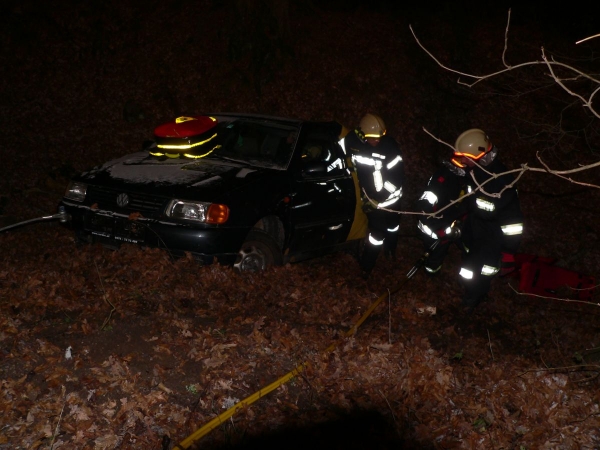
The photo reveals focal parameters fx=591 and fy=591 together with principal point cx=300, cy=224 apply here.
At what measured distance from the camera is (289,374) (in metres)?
4.53

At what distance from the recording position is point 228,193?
5.82 metres

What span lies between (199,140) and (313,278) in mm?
2118

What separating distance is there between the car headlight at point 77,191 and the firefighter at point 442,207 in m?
3.77

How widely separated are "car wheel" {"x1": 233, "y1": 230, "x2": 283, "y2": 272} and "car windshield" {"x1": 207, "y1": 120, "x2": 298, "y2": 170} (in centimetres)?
83

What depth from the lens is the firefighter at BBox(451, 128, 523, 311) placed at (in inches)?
254

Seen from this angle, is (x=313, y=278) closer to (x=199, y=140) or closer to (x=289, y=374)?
(x=199, y=140)

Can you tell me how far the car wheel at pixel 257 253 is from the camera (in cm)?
615

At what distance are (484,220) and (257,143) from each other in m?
2.73

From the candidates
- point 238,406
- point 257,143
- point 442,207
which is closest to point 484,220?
point 442,207

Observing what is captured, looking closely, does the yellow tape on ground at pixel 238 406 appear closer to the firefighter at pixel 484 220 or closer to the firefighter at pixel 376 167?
the firefighter at pixel 484 220

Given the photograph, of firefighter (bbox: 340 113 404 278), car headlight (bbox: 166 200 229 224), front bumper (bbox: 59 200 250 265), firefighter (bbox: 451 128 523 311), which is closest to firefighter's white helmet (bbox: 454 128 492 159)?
firefighter (bbox: 451 128 523 311)

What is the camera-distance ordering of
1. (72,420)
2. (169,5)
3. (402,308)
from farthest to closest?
(169,5) → (402,308) → (72,420)

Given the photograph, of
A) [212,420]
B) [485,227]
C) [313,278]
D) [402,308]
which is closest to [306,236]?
[313,278]

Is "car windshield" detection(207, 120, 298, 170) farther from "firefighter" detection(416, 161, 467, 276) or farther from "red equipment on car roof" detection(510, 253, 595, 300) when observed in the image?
"red equipment on car roof" detection(510, 253, 595, 300)
